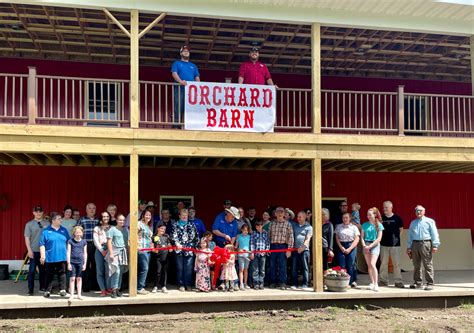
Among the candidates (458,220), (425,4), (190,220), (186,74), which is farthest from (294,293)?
(458,220)

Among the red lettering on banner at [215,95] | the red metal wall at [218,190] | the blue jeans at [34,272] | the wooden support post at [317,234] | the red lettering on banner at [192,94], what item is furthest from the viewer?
the red metal wall at [218,190]

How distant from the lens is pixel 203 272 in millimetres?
9766

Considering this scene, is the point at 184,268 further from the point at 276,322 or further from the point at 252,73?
the point at 252,73

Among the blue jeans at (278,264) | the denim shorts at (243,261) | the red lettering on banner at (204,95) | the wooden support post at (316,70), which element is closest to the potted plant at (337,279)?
the blue jeans at (278,264)

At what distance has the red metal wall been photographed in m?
12.6

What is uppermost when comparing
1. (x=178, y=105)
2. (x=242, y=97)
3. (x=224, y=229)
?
(x=242, y=97)

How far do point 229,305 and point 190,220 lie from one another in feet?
6.01

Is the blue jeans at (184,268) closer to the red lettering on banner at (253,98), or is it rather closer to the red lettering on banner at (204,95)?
the red lettering on banner at (204,95)

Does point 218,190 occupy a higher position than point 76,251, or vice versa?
point 218,190

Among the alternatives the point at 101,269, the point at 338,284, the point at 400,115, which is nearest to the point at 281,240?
the point at 338,284

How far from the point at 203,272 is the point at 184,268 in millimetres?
421

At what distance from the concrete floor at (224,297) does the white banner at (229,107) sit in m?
3.18

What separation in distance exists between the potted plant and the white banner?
3.08 meters

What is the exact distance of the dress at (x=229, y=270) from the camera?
385 inches
